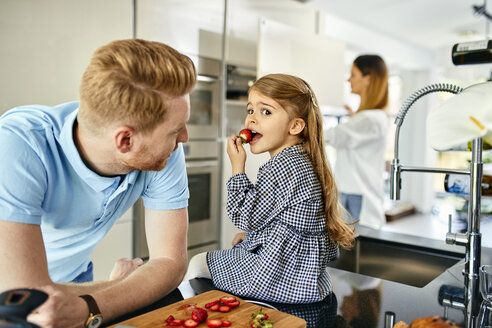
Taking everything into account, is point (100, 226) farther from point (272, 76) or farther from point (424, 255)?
point (424, 255)

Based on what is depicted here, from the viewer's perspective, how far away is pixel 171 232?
1.13 m

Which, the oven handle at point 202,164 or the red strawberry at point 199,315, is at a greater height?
the oven handle at point 202,164

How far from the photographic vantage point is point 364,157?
2.86 metres

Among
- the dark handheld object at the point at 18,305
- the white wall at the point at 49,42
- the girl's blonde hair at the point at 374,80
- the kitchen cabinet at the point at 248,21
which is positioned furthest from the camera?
the kitchen cabinet at the point at 248,21

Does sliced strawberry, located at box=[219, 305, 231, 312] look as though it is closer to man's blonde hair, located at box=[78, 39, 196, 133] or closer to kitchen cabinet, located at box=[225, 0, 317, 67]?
man's blonde hair, located at box=[78, 39, 196, 133]

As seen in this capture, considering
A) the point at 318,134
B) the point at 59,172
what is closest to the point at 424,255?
the point at 318,134

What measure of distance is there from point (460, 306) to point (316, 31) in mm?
3028

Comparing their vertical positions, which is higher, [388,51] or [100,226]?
[388,51]

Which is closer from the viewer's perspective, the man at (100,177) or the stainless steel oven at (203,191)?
the man at (100,177)

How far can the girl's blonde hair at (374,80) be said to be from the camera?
2615 millimetres

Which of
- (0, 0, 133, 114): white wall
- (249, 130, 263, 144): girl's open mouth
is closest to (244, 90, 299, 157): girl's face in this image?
(249, 130, 263, 144): girl's open mouth

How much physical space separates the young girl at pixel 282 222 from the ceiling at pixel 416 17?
11.6 ft

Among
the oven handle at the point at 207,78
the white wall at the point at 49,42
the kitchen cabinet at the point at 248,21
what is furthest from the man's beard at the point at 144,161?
the kitchen cabinet at the point at 248,21

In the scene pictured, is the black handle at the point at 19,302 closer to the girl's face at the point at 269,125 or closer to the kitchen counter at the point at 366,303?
the kitchen counter at the point at 366,303
